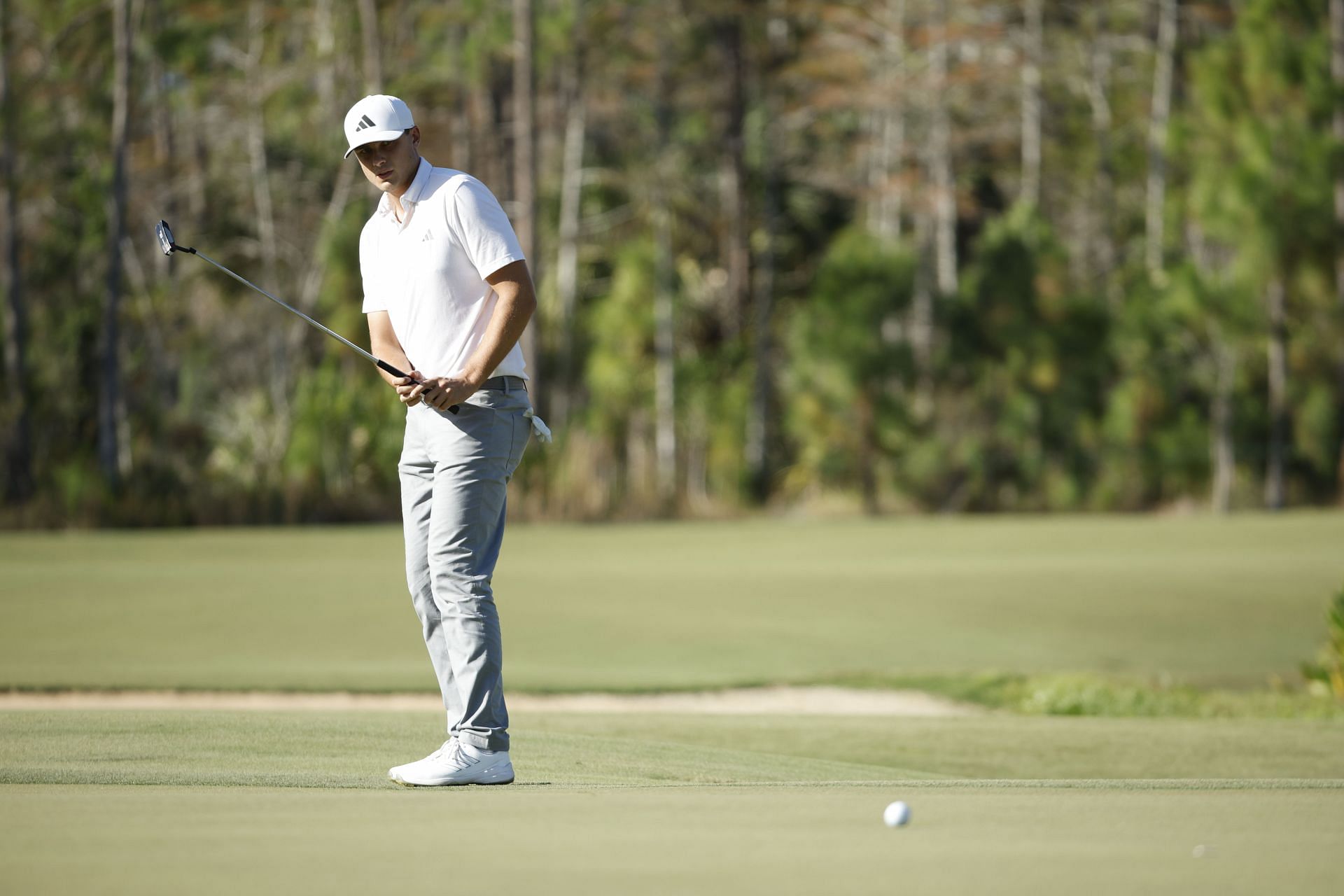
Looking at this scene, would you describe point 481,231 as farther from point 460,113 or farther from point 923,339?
point 460,113

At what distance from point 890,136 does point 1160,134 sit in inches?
217

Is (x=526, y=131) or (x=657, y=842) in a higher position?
(x=526, y=131)

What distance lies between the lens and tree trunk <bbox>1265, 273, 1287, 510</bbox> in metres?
28.0

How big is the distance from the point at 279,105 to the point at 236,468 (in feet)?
45.5

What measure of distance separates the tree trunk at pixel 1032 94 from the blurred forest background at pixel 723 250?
0.10 meters

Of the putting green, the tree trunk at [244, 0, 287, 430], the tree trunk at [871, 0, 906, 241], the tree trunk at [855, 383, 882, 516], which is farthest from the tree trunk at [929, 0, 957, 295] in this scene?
the putting green

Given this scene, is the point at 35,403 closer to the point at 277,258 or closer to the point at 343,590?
the point at 277,258

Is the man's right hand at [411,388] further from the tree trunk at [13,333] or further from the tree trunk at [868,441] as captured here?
the tree trunk at [868,441]

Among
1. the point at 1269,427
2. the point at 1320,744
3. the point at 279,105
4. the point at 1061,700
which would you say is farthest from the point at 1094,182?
the point at 1320,744

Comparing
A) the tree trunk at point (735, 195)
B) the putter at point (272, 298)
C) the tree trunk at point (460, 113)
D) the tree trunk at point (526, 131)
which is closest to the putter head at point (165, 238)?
the putter at point (272, 298)

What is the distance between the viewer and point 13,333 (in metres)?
26.8

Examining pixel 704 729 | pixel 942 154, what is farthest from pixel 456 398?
pixel 942 154

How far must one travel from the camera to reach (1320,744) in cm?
760

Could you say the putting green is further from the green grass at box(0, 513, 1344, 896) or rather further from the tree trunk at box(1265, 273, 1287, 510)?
the tree trunk at box(1265, 273, 1287, 510)
